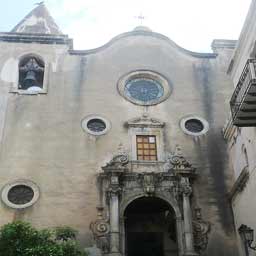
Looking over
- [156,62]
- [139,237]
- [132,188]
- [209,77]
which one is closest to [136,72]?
[156,62]

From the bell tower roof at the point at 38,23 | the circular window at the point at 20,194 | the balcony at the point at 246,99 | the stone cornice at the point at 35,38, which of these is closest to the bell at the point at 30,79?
the stone cornice at the point at 35,38

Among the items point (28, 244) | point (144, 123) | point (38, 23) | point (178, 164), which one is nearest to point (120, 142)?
point (144, 123)

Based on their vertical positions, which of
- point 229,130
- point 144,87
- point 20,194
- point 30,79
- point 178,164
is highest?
point 30,79

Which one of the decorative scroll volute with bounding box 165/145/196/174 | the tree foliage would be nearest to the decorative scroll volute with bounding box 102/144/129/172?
the decorative scroll volute with bounding box 165/145/196/174

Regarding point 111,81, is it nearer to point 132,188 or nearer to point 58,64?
point 58,64

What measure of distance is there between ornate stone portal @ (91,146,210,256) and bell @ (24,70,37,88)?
5489 millimetres

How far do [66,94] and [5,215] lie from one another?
588 cm

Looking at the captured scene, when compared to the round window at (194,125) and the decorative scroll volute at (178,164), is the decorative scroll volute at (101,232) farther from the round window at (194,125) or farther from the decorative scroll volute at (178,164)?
the round window at (194,125)

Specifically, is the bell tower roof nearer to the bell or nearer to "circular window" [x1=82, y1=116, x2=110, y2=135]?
the bell

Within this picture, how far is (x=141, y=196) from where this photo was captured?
16969mm

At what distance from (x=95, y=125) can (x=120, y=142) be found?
54.3 inches

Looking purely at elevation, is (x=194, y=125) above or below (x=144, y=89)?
below

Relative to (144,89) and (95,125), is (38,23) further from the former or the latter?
(95,125)

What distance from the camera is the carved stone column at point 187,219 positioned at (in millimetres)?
15844
